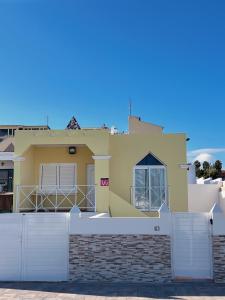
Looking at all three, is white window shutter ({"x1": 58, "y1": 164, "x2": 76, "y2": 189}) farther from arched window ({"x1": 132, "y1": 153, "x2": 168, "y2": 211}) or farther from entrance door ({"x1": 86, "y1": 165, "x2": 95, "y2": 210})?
arched window ({"x1": 132, "y1": 153, "x2": 168, "y2": 211})

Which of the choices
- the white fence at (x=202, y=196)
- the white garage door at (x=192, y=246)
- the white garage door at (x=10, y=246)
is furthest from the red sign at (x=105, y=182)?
the white fence at (x=202, y=196)

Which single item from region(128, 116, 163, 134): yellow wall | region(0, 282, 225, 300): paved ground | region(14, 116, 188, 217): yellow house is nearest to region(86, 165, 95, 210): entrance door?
region(14, 116, 188, 217): yellow house

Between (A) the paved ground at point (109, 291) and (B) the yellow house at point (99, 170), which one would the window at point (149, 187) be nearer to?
(B) the yellow house at point (99, 170)

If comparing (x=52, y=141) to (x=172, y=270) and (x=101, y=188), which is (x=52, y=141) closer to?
(x=101, y=188)

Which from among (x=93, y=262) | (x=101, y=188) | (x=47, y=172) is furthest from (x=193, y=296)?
(x=47, y=172)

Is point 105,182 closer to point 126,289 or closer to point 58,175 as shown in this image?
point 58,175

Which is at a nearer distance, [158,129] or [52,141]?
[52,141]

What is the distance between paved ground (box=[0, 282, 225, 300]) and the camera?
10898 millimetres

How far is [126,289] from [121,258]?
117 cm

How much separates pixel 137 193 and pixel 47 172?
16.0ft

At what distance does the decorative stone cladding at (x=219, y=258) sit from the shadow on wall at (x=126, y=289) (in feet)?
1.02

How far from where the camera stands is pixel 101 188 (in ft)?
54.2

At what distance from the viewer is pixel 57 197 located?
18.6 metres

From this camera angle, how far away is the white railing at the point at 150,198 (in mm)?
17922
